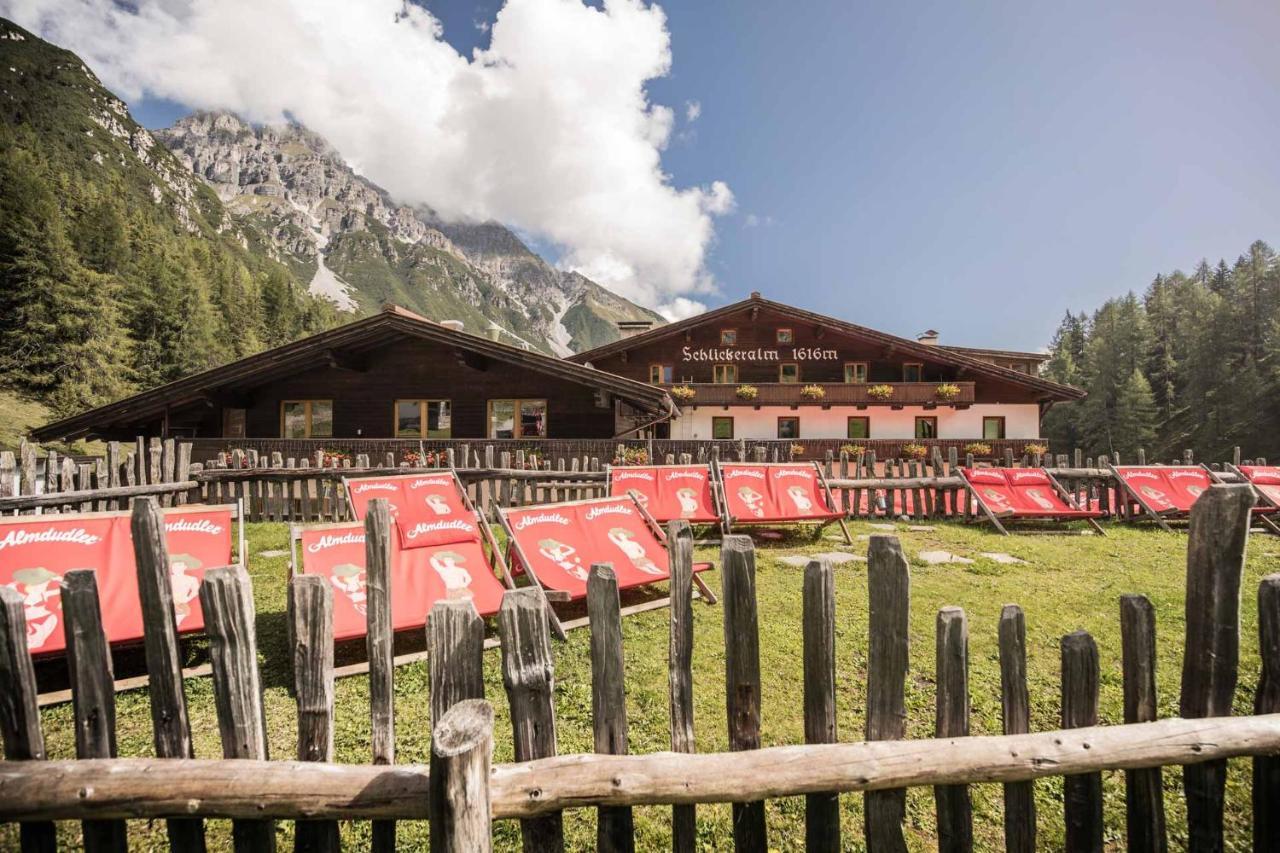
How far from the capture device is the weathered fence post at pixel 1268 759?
190 cm

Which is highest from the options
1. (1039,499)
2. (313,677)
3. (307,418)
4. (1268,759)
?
(307,418)

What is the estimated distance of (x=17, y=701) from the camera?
5.42 ft

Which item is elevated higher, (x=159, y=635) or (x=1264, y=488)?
(x=159, y=635)

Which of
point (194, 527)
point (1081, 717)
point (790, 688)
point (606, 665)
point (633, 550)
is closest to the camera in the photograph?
point (606, 665)

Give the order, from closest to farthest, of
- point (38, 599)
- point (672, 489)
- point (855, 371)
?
point (38, 599)
point (672, 489)
point (855, 371)

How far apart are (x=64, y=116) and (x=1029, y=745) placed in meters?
194

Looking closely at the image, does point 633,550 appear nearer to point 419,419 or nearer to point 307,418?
point 419,419

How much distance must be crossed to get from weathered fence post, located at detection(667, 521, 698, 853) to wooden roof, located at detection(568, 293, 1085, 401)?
80.6 ft

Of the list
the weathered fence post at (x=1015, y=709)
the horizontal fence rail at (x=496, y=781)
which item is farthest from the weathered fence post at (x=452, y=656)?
the weathered fence post at (x=1015, y=709)

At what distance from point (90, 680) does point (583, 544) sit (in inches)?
165

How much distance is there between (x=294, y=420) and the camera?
1728cm

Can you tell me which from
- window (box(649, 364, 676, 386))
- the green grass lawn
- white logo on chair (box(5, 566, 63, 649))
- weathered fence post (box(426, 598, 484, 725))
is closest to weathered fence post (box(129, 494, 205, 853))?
weathered fence post (box(426, 598, 484, 725))

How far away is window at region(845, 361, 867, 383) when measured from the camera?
2803cm

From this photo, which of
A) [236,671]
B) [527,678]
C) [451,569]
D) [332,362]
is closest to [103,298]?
[332,362]
